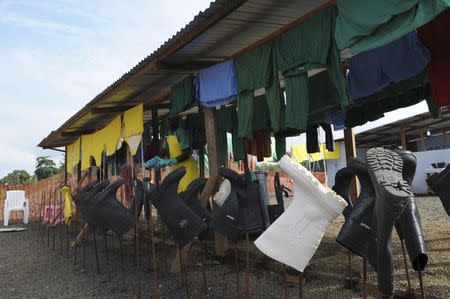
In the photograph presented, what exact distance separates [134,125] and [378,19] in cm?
584

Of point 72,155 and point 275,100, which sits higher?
point 72,155

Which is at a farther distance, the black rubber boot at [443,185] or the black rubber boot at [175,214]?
the black rubber boot at [175,214]

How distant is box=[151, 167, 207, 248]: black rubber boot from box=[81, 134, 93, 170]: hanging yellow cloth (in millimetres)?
7956

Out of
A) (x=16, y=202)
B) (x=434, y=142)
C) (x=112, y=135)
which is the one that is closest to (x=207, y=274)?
(x=112, y=135)

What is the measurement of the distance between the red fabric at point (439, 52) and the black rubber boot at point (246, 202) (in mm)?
1909

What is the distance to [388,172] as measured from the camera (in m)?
1.91

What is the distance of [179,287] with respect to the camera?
5160 mm

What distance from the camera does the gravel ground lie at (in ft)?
15.4

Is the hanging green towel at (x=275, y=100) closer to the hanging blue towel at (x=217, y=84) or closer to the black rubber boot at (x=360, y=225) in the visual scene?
the hanging blue towel at (x=217, y=84)

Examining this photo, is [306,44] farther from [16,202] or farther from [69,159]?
[16,202]

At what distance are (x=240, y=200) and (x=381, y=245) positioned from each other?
171 centimetres

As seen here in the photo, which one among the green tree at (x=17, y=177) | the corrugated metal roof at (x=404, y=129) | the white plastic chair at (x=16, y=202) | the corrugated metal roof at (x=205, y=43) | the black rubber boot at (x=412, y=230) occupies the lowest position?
the black rubber boot at (x=412, y=230)

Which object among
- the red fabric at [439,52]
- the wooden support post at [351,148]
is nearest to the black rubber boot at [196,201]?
the red fabric at [439,52]

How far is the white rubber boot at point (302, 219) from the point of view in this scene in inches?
95.6
